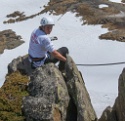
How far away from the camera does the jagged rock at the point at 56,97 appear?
10.2 meters

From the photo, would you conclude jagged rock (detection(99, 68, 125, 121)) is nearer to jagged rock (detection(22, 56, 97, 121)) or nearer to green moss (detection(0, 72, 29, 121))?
jagged rock (detection(22, 56, 97, 121))

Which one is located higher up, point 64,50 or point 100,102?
point 64,50

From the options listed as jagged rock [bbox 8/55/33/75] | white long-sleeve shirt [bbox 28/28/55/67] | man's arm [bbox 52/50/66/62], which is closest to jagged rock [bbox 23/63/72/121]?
man's arm [bbox 52/50/66/62]

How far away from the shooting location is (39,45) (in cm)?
1138

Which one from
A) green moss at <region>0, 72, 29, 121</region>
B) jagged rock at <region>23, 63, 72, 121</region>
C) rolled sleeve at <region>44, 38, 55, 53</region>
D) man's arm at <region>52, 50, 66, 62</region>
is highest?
rolled sleeve at <region>44, 38, 55, 53</region>

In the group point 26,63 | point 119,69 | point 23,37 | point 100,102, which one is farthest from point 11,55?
point 26,63

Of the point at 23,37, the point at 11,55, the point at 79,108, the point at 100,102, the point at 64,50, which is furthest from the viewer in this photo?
the point at 23,37

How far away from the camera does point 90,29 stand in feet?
106

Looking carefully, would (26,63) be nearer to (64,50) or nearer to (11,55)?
(64,50)

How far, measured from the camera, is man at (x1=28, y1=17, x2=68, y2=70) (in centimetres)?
1097

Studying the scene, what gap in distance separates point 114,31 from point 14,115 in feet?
70.5

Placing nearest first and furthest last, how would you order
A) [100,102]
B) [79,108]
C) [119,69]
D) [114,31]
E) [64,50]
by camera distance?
[79,108] → [64,50] → [100,102] → [119,69] → [114,31]

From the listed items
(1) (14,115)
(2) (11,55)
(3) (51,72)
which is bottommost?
(2) (11,55)

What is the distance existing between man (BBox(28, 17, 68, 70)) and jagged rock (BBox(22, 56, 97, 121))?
1.36 feet
